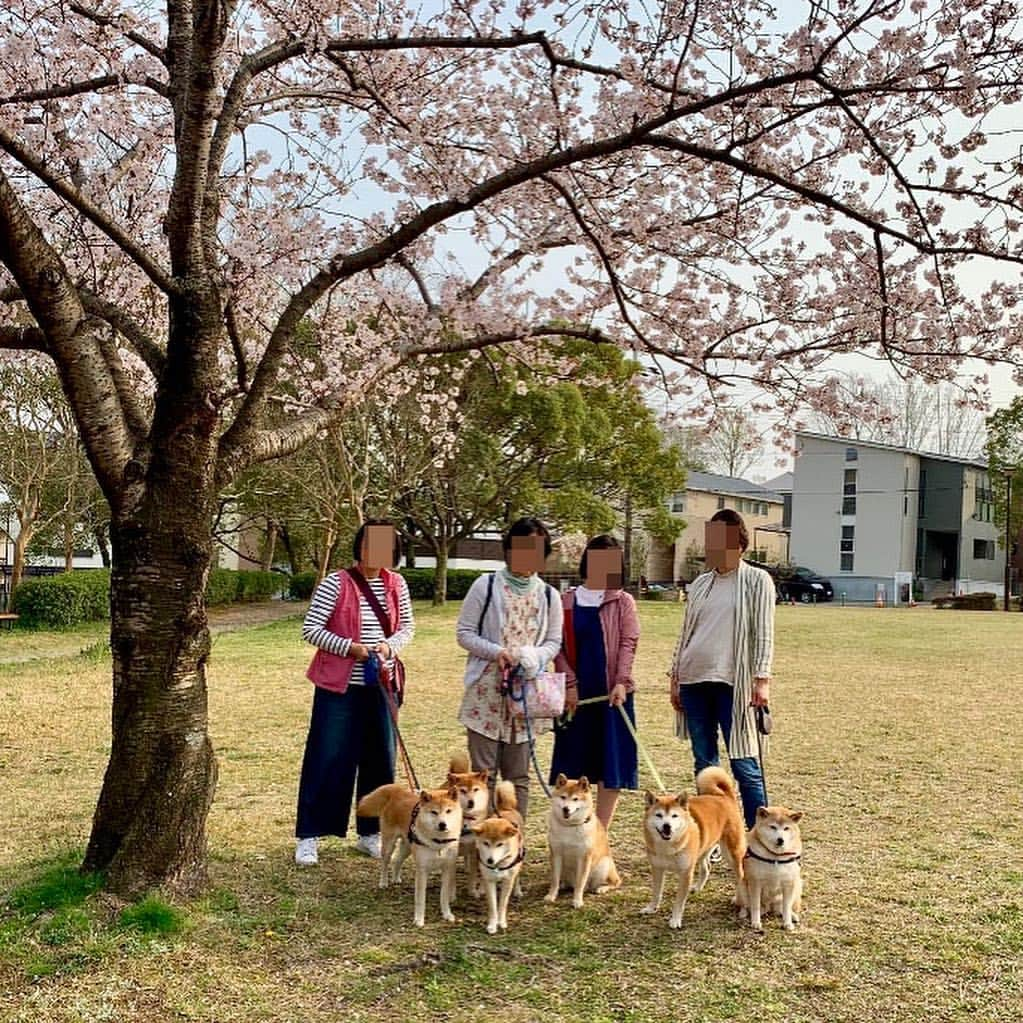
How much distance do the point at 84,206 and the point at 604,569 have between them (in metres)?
2.70

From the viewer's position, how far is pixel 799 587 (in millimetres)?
41812

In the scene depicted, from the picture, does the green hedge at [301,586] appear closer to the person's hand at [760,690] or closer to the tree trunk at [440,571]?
the tree trunk at [440,571]

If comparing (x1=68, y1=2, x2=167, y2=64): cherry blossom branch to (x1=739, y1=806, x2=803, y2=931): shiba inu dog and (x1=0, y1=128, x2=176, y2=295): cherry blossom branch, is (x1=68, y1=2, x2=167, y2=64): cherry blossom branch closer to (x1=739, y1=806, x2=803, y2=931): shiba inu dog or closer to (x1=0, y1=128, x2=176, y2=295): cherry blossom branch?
(x1=0, y1=128, x2=176, y2=295): cherry blossom branch

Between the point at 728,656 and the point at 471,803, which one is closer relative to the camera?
the point at 471,803

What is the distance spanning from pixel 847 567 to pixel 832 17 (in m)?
44.5

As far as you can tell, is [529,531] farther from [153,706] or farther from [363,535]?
[153,706]

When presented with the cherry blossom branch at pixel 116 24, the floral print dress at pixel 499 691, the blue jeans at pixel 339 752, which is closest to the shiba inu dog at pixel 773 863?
the floral print dress at pixel 499 691

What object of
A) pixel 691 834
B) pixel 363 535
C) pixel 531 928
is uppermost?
pixel 363 535

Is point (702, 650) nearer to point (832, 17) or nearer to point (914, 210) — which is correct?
point (914, 210)

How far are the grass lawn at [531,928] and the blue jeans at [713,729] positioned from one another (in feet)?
1.37

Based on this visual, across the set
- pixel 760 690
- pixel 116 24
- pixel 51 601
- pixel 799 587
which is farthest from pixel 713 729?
pixel 799 587

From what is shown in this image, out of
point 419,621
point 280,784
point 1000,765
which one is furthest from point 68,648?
point 1000,765

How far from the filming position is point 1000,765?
8070 mm

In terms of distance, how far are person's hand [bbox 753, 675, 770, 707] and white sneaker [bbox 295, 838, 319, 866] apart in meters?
2.17
